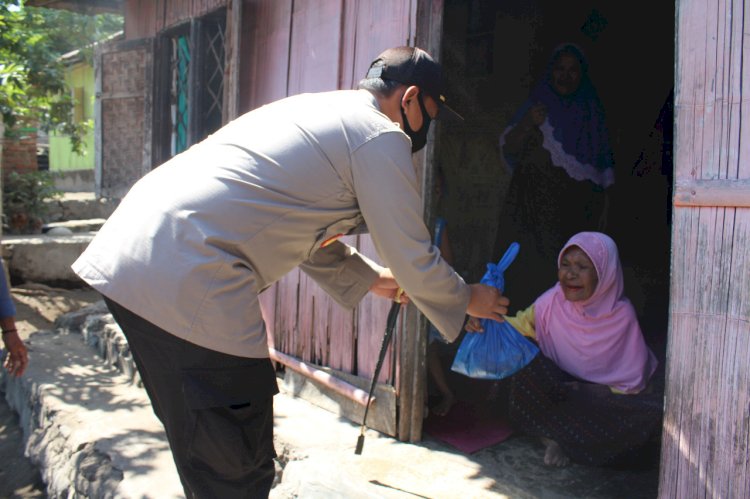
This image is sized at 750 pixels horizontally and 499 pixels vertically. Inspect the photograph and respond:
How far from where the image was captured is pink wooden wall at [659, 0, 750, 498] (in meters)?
2.15

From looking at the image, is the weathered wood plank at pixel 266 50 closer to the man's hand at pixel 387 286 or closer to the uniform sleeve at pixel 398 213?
the man's hand at pixel 387 286

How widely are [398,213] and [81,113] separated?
1888cm

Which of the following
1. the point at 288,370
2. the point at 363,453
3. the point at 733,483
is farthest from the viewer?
the point at 288,370

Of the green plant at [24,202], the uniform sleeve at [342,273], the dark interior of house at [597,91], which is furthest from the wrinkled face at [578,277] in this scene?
the green plant at [24,202]

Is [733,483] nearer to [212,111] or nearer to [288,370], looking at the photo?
[288,370]

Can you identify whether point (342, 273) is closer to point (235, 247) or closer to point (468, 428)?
point (235, 247)

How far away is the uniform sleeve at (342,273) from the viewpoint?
8.42ft

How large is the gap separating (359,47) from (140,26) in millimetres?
4091

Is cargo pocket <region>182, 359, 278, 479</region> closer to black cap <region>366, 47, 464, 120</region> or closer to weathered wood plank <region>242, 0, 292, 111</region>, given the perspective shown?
black cap <region>366, 47, 464, 120</region>

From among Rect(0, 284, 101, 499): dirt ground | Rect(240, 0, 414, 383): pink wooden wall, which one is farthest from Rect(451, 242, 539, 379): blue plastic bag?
Rect(0, 284, 101, 499): dirt ground

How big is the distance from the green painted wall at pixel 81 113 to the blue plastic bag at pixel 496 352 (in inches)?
648

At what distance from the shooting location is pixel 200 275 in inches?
74.9

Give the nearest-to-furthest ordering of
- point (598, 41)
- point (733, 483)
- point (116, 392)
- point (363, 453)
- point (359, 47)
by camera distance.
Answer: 1. point (733, 483)
2. point (363, 453)
3. point (359, 47)
4. point (116, 392)
5. point (598, 41)

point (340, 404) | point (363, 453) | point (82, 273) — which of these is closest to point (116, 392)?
point (340, 404)
